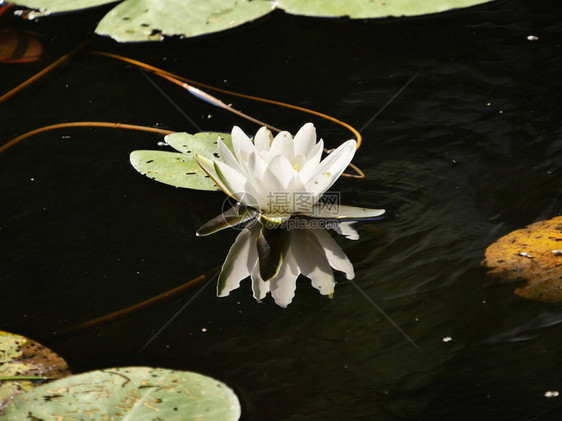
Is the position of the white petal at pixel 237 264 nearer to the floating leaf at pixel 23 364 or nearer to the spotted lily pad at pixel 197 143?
the spotted lily pad at pixel 197 143

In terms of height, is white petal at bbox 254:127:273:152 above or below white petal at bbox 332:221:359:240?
above

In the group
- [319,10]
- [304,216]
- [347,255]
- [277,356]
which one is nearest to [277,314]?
[277,356]

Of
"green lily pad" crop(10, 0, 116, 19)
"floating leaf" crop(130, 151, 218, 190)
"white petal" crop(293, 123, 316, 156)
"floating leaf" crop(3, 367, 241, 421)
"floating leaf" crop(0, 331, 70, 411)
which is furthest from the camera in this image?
"green lily pad" crop(10, 0, 116, 19)

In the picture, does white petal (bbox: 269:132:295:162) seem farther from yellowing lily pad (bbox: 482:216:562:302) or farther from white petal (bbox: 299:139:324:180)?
yellowing lily pad (bbox: 482:216:562:302)

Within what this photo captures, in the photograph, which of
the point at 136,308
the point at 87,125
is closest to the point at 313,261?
the point at 136,308

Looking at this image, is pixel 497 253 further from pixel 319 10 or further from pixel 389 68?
pixel 319 10

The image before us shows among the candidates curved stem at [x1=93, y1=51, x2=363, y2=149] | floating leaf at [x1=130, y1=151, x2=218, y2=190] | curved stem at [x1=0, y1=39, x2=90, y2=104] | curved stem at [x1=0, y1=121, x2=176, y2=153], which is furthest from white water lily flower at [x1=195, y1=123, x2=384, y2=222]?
curved stem at [x1=0, y1=39, x2=90, y2=104]

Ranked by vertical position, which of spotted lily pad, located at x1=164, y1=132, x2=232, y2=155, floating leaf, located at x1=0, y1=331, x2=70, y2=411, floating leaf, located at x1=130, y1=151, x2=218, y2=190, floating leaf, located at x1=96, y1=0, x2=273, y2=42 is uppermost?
floating leaf, located at x1=96, y1=0, x2=273, y2=42

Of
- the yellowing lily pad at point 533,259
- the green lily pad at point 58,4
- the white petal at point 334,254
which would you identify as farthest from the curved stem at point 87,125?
the yellowing lily pad at point 533,259
